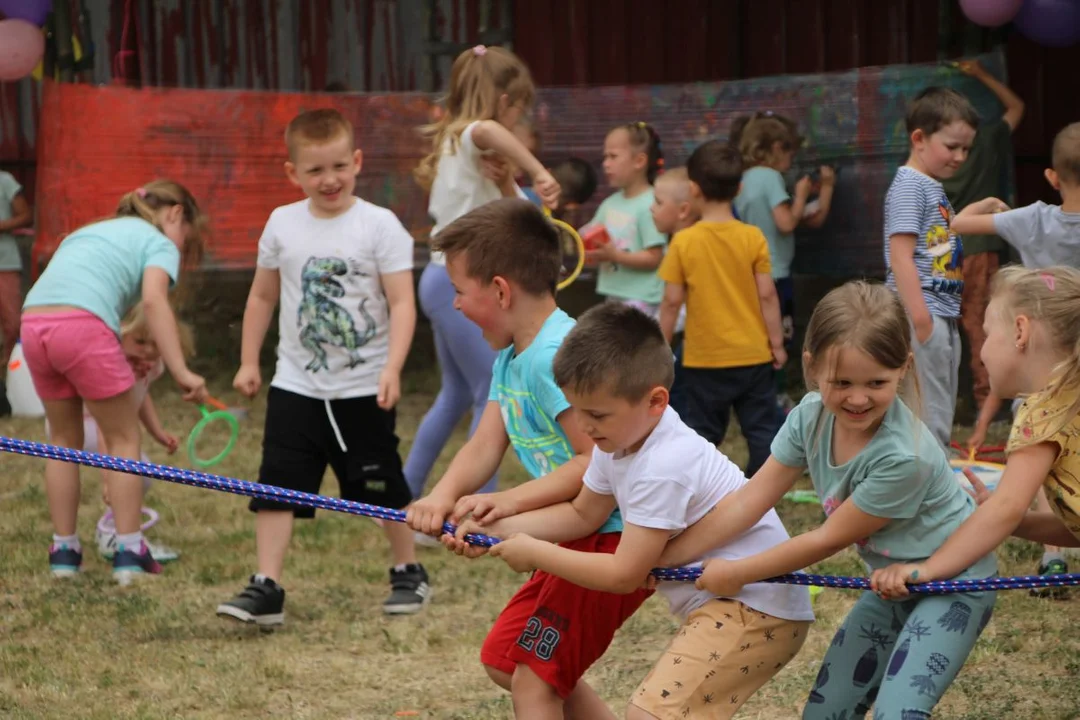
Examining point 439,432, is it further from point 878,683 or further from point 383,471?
point 878,683

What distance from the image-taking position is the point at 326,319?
182 inches

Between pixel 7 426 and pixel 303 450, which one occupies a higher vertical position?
pixel 303 450

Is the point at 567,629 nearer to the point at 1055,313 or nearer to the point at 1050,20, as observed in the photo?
the point at 1055,313

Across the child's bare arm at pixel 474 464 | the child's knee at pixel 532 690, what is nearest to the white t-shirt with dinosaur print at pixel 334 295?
the child's bare arm at pixel 474 464

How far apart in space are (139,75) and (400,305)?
238 inches

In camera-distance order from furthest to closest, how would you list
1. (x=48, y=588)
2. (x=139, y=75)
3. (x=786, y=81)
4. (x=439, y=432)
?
(x=139, y=75)
(x=786, y=81)
(x=439, y=432)
(x=48, y=588)

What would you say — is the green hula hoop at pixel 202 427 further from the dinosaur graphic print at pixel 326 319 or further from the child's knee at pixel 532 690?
the child's knee at pixel 532 690

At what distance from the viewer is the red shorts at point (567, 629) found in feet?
9.75

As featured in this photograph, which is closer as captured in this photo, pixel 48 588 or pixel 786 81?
pixel 48 588

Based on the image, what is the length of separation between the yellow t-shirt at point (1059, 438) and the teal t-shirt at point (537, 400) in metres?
0.84

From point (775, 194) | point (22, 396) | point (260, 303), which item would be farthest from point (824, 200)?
point (22, 396)

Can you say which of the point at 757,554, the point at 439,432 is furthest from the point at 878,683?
the point at 439,432

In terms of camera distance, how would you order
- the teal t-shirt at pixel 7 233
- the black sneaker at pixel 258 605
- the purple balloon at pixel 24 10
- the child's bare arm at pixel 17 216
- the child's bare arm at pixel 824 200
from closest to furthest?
1. the black sneaker at pixel 258 605
2. the child's bare arm at pixel 824 200
3. the child's bare arm at pixel 17 216
4. the teal t-shirt at pixel 7 233
5. the purple balloon at pixel 24 10

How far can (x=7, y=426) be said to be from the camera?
7.82 m
